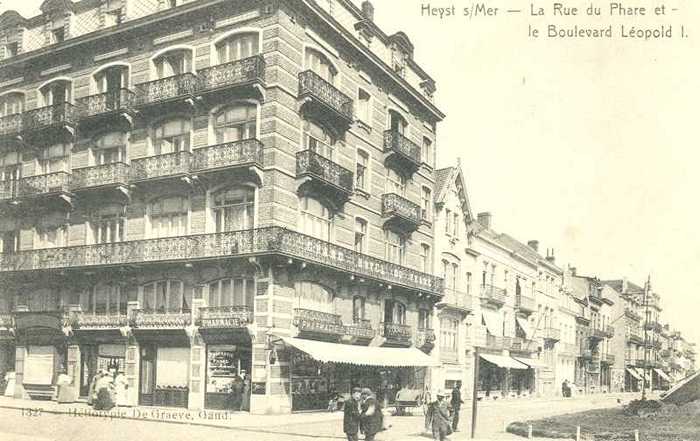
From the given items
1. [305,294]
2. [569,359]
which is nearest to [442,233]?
[305,294]

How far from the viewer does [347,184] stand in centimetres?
3075

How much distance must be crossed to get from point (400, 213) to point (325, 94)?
842cm

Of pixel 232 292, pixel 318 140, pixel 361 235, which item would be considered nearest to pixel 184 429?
pixel 232 292

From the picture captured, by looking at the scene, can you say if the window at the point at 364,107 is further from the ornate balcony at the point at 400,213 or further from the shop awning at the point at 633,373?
the shop awning at the point at 633,373

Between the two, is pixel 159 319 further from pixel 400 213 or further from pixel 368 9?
pixel 368 9

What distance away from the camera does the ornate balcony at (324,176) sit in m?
27.9

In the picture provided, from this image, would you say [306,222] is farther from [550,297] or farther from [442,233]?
[550,297]

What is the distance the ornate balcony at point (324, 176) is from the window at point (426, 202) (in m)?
9.50

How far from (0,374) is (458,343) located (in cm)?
2470

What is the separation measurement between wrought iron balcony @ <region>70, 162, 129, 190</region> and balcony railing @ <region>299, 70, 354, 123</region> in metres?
Result: 8.09

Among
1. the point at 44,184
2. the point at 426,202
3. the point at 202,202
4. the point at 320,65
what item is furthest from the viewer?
the point at 426,202

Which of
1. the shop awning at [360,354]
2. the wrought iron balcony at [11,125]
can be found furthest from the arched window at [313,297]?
the wrought iron balcony at [11,125]

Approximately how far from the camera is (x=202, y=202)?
A: 28375 mm

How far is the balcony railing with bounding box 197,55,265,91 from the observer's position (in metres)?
27.0
